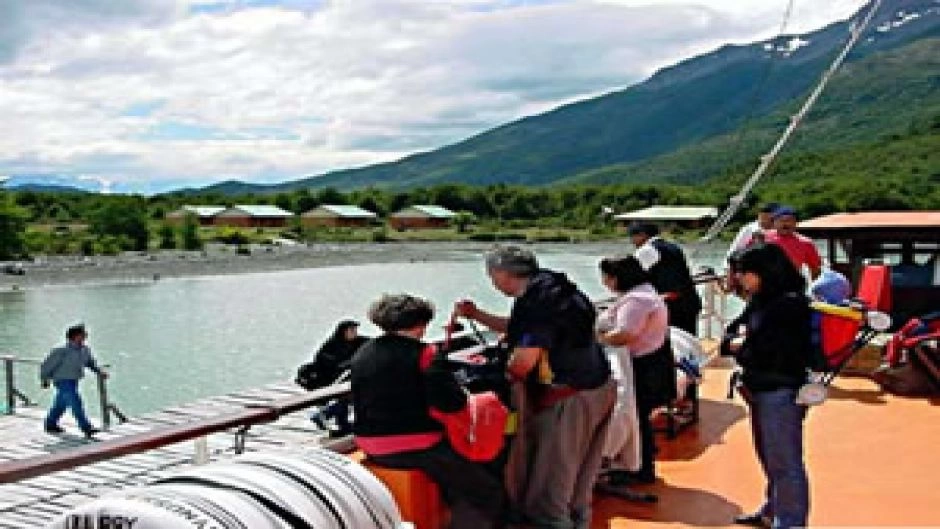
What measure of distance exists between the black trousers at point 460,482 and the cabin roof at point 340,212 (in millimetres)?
115288

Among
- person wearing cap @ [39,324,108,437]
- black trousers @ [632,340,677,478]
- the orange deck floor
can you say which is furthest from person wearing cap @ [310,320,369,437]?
person wearing cap @ [39,324,108,437]

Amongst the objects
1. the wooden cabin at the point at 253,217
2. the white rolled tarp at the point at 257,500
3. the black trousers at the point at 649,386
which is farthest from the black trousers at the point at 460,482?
the wooden cabin at the point at 253,217

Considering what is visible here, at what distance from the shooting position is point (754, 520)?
15.4ft

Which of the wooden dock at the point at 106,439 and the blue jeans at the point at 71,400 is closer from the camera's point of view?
the wooden dock at the point at 106,439

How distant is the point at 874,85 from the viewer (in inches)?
4375

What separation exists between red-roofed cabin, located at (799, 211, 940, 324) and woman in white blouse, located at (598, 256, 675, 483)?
11.9ft

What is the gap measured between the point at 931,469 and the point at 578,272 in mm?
57468

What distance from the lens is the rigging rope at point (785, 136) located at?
8.99 m

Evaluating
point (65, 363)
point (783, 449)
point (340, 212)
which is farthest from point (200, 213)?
point (783, 449)

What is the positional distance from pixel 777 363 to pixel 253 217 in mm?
121794

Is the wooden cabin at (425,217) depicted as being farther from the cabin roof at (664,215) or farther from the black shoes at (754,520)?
the black shoes at (754,520)

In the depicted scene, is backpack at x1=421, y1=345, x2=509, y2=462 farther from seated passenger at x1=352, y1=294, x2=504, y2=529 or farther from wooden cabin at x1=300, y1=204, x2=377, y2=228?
wooden cabin at x1=300, y1=204, x2=377, y2=228

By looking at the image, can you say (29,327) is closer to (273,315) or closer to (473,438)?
(273,315)

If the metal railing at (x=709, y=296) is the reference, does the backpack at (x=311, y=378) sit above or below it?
below
